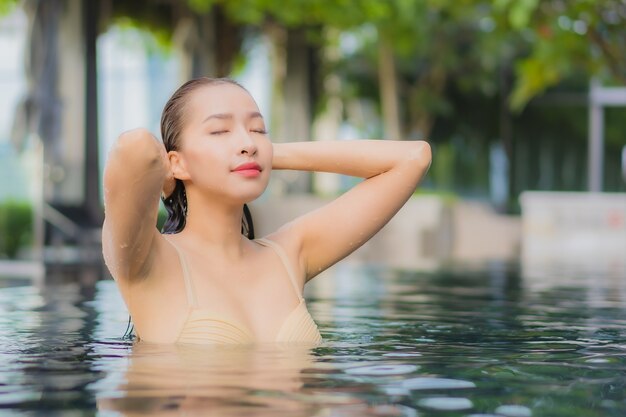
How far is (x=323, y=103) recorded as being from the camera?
27.8m

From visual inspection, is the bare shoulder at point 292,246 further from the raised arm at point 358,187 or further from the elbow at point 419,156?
the elbow at point 419,156

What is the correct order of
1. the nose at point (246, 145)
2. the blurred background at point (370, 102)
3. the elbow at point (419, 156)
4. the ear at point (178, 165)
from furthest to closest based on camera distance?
1. the blurred background at point (370, 102)
2. the elbow at point (419, 156)
3. the ear at point (178, 165)
4. the nose at point (246, 145)

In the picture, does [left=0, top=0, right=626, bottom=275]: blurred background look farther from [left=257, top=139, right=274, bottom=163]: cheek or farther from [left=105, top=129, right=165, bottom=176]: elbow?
[left=105, top=129, right=165, bottom=176]: elbow

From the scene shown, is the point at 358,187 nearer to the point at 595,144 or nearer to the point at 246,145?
the point at 246,145

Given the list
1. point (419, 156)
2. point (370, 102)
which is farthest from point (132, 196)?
point (370, 102)

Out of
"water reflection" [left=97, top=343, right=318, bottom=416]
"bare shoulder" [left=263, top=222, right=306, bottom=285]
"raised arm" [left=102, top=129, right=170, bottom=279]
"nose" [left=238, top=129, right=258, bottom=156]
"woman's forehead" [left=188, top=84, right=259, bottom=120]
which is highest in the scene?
"woman's forehead" [left=188, top=84, right=259, bottom=120]

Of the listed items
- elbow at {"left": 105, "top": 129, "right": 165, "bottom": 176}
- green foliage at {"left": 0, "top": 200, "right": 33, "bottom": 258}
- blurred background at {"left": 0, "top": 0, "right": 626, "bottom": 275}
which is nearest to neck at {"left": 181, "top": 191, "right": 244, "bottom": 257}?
elbow at {"left": 105, "top": 129, "right": 165, "bottom": 176}

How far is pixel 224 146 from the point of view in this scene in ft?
11.7

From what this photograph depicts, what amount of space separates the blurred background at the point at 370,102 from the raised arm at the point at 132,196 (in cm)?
874

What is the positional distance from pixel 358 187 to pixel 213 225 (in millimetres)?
534

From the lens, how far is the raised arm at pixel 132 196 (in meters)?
3.00

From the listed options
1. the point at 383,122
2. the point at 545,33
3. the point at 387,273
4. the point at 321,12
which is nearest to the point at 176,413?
the point at 387,273

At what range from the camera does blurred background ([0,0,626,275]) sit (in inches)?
581

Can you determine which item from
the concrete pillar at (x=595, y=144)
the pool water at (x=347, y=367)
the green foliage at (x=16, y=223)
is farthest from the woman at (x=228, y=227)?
the concrete pillar at (x=595, y=144)
